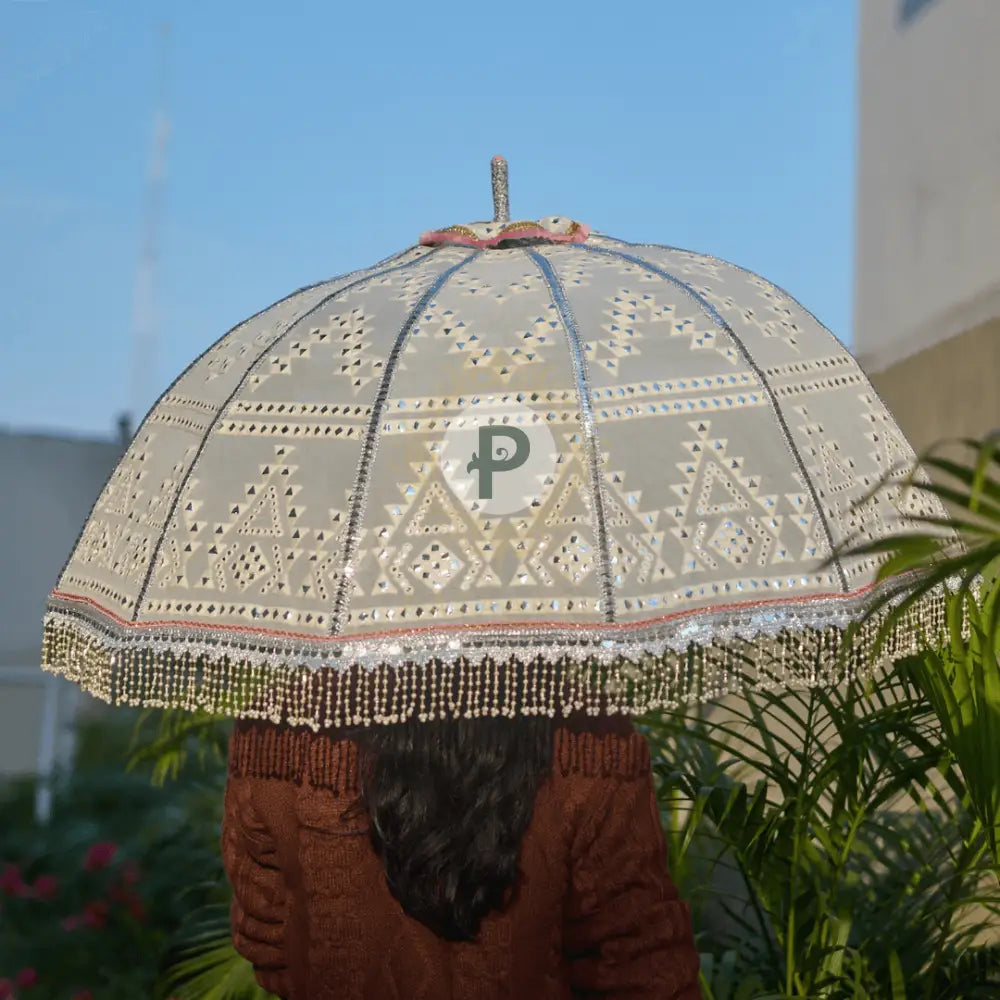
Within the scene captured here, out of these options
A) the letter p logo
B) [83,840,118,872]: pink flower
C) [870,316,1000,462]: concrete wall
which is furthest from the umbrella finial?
[83,840,118,872]: pink flower

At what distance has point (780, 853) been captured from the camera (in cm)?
285

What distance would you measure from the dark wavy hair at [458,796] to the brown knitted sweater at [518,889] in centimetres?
3

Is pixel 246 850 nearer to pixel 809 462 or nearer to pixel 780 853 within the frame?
pixel 809 462

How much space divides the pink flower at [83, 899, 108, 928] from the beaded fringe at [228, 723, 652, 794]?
3969mm

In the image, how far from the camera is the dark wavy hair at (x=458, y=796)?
179 centimetres

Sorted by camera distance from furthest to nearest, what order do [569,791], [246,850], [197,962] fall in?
[197,962], [246,850], [569,791]

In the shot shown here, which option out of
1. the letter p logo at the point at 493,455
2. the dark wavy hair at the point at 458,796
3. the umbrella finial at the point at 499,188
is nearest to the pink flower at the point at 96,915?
the dark wavy hair at the point at 458,796

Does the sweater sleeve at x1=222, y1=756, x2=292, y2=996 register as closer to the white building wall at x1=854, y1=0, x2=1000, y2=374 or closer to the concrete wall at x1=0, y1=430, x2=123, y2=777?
the white building wall at x1=854, y1=0, x2=1000, y2=374

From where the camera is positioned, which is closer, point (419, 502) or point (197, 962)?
point (419, 502)

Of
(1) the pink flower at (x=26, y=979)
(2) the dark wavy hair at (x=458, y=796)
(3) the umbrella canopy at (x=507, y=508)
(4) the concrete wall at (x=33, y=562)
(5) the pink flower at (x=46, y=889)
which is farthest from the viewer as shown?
(4) the concrete wall at (x=33, y=562)

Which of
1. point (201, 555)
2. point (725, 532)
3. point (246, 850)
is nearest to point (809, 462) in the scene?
point (725, 532)

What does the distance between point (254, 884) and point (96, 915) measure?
390cm

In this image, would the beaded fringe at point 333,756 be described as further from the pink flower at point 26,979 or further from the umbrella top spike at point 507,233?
the pink flower at point 26,979

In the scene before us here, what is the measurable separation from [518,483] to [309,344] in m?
0.37
